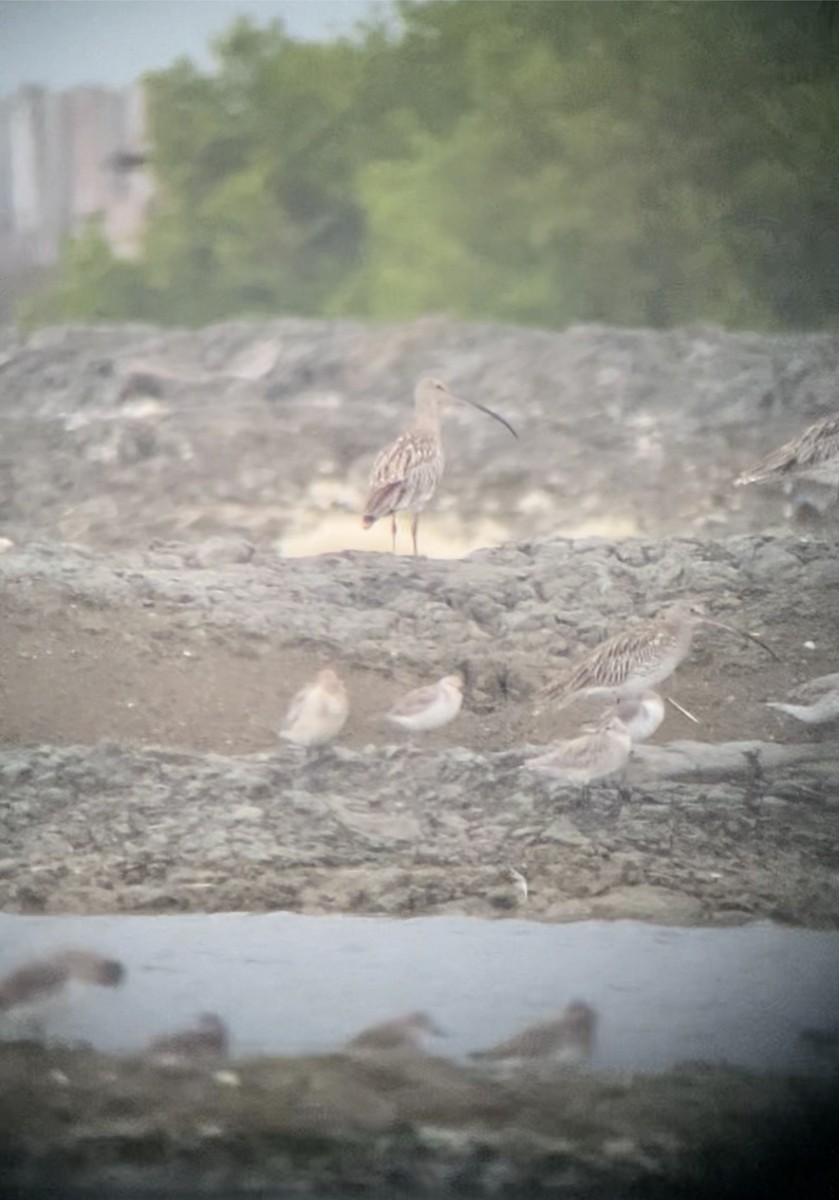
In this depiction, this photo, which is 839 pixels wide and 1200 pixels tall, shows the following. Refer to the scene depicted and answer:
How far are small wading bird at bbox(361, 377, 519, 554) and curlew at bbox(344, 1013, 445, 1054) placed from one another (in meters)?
0.83

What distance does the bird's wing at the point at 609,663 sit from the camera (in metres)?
3.35

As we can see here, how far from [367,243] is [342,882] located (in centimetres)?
117

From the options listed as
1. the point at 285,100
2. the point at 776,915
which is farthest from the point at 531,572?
the point at 285,100

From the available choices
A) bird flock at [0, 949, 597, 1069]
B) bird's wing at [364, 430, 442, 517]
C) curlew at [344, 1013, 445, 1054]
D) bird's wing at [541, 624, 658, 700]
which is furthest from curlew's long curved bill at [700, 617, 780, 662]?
curlew at [344, 1013, 445, 1054]

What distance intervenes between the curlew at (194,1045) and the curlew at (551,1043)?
1.39ft

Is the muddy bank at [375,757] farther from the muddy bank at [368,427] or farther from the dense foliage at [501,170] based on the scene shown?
the dense foliage at [501,170]

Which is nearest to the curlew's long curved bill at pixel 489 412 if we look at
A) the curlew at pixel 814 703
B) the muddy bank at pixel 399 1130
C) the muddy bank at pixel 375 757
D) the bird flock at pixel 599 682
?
the bird flock at pixel 599 682

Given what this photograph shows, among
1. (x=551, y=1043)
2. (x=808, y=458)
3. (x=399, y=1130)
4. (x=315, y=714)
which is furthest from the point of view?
(x=808, y=458)

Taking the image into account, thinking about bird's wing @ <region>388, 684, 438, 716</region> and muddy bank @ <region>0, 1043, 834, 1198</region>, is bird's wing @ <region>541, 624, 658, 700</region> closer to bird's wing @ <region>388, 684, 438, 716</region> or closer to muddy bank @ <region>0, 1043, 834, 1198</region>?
bird's wing @ <region>388, 684, 438, 716</region>

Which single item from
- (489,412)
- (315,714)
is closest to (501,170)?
(489,412)

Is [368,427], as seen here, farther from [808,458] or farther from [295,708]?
[808,458]

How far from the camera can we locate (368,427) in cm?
354

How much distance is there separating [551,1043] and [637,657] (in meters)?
0.68

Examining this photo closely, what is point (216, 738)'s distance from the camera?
131 inches
